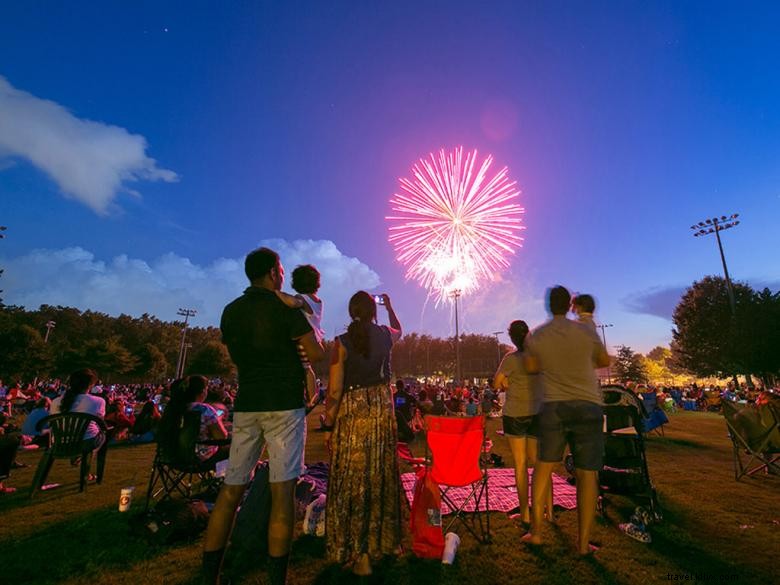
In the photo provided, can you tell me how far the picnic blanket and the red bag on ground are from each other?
635mm

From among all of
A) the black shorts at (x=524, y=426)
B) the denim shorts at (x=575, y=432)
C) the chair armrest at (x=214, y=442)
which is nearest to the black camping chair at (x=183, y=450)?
the chair armrest at (x=214, y=442)

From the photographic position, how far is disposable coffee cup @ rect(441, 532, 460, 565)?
11.1 feet

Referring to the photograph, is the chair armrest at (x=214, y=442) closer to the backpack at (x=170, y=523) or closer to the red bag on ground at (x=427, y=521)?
the backpack at (x=170, y=523)

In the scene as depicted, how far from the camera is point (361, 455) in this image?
3199 mm

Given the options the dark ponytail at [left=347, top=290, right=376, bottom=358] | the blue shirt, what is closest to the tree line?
the dark ponytail at [left=347, top=290, right=376, bottom=358]

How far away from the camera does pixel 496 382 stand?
169 inches

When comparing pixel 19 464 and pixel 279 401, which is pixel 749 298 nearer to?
pixel 279 401

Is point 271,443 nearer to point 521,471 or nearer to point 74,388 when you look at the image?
point 521,471

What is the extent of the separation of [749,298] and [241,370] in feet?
163

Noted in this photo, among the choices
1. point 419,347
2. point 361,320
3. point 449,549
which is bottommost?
point 449,549

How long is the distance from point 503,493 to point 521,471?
1.79 metres

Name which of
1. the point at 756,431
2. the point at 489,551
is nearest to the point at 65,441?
the point at 489,551

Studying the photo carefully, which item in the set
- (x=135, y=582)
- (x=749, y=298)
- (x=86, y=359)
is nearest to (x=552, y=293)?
(x=135, y=582)

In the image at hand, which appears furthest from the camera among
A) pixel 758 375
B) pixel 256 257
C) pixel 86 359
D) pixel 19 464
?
pixel 86 359
